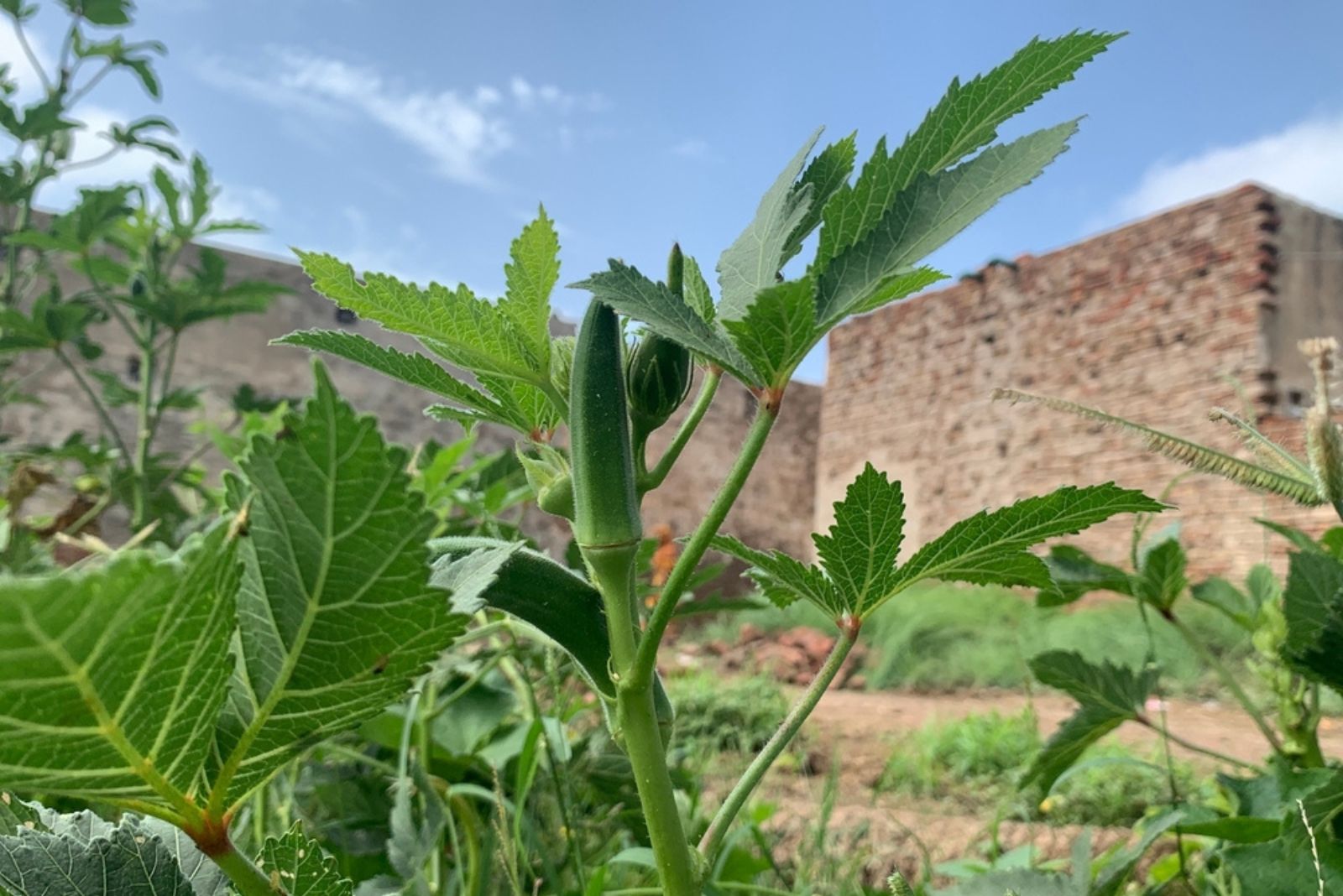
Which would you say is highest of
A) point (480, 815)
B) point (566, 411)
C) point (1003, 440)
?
point (1003, 440)

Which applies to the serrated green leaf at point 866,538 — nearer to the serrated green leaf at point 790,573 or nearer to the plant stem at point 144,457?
the serrated green leaf at point 790,573

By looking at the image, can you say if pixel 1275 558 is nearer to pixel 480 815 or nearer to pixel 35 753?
pixel 480 815

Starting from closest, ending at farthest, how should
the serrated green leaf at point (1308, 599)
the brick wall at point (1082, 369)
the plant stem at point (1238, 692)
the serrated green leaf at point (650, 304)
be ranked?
the serrated green leaf at point (650, 304) → the serrated green leaf at point (1308, 599) → the plant stem at point (1238, 692) → the brick wall at point (1082, 369)

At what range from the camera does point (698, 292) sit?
1.31ft

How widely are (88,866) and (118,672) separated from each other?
84mm

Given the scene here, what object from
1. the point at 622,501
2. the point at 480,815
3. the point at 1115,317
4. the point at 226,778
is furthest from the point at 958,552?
the point at 1115,317

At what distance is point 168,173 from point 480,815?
140 cm

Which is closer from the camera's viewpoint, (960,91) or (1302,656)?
(960,91)

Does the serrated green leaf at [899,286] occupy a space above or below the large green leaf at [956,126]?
below

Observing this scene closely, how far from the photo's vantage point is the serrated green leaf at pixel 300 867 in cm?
29

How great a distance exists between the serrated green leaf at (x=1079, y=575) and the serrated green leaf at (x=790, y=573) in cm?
31

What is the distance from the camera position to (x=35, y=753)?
0.74ft

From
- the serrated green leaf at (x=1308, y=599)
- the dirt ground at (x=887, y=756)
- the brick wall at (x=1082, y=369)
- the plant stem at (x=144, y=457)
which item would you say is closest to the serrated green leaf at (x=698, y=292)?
the serrated green leaf at (x=1308, y=599)

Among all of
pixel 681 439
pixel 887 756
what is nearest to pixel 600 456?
pixel 681 439
